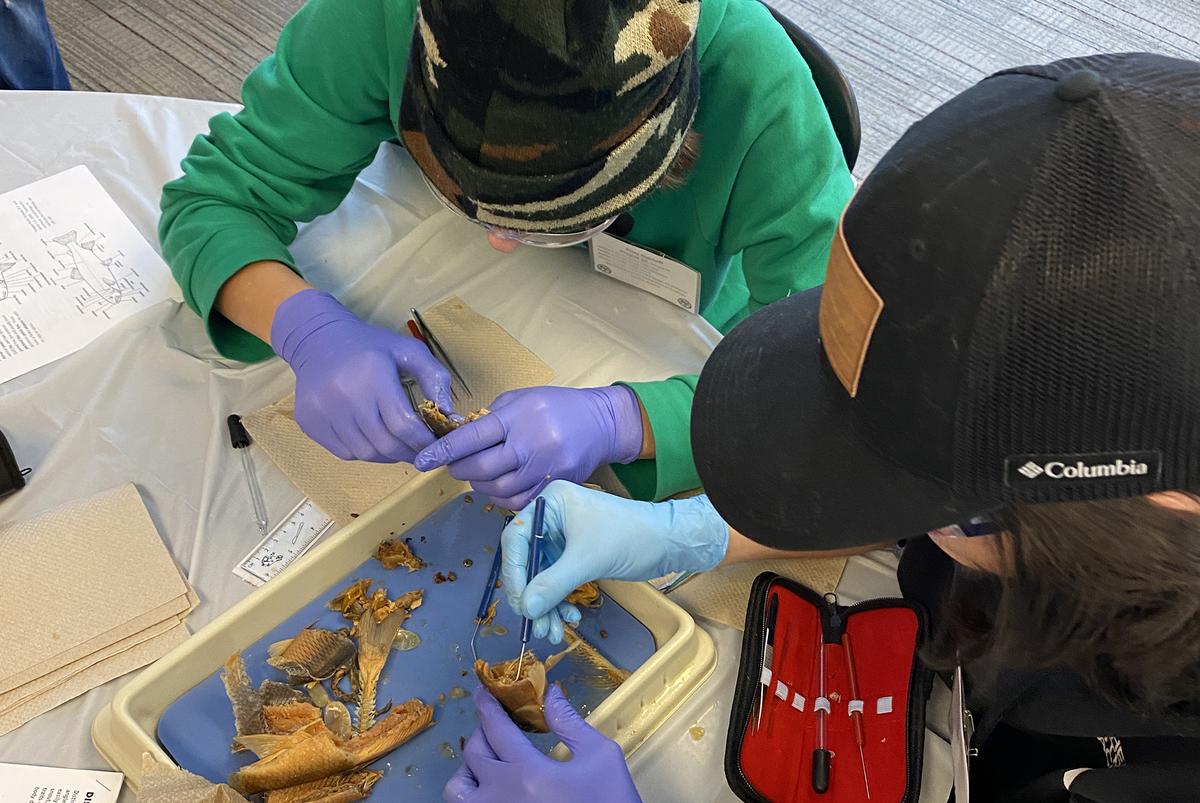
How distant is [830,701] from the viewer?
1.01 meters

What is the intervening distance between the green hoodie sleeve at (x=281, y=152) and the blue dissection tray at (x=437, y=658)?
0.38m

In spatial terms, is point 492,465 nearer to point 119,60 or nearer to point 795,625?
point 795,625

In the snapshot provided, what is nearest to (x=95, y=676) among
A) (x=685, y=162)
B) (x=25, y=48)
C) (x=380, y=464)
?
(x=380, y=464)

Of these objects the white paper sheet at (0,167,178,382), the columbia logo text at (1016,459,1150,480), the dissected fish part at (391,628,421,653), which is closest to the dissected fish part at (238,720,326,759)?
the dissected fish part at (391,628,421,653)

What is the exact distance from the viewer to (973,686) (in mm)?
967

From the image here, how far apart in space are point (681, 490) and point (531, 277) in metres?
0.39

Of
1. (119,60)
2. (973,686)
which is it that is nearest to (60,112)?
(119,60)

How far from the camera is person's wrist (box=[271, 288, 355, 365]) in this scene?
1.21 m

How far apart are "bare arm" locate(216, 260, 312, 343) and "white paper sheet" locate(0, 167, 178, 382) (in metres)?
0.13

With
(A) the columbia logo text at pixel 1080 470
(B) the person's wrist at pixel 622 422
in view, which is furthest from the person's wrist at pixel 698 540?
(A) the columbia logo text at pixel 1080 470

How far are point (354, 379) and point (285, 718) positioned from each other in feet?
1.25

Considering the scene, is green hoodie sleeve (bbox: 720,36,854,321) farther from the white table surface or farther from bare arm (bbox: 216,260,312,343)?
bare arm (bbox: 216,260,312,343)

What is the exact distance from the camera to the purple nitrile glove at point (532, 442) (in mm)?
1081

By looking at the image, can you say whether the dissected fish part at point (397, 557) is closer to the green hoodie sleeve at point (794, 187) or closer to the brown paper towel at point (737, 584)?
the brown paper towel at point (737, 584)
